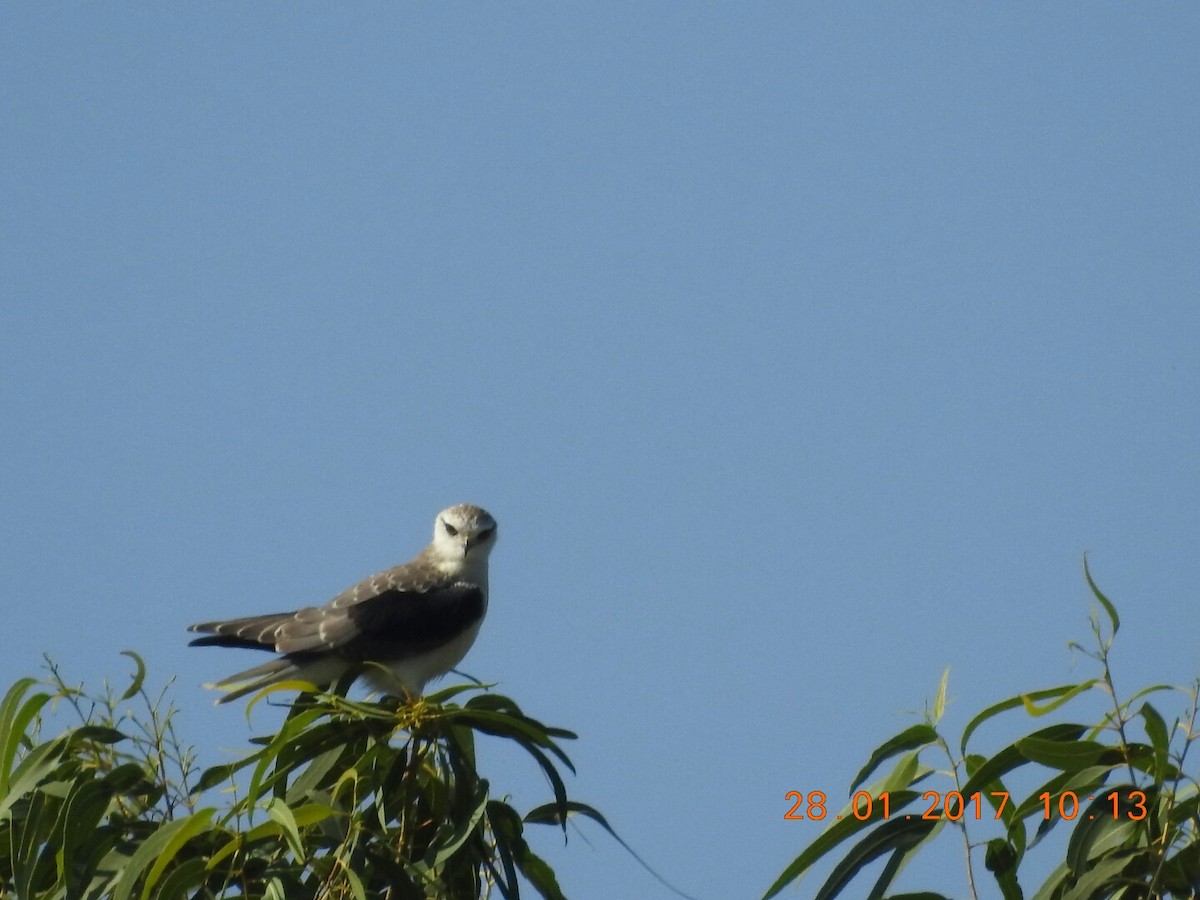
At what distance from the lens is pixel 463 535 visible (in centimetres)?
827

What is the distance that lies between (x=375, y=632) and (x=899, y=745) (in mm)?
3532

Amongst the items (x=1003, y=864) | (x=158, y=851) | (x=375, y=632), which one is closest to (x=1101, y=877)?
(x=1003, y=864)

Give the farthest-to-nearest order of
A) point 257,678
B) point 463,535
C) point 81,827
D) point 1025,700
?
point 463,535 → point 257,678 → point 81,827 → point 1025,700

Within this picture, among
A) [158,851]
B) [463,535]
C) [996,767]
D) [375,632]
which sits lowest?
[158,851]

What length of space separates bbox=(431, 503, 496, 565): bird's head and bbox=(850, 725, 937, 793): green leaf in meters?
4.16

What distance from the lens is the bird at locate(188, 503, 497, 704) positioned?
7062mm

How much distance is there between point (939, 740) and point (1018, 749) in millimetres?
200

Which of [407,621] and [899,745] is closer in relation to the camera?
[899,745]

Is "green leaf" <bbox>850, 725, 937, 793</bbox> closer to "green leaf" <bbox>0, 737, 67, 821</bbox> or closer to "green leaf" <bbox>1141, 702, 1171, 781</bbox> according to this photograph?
"green leaf" <bbox>1141, 702, 1171, 781</bbox>

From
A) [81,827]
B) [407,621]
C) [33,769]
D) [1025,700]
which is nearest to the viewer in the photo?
[1025,700]

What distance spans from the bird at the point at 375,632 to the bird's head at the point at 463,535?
0.18m

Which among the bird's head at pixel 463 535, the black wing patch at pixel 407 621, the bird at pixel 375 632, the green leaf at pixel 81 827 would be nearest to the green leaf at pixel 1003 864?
the green leaf at pixel 81 827

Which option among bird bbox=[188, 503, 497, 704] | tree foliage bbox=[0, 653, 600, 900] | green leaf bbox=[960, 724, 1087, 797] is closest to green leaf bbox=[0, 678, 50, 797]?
tree foliage bbox=[0, 653, 600, 900]
